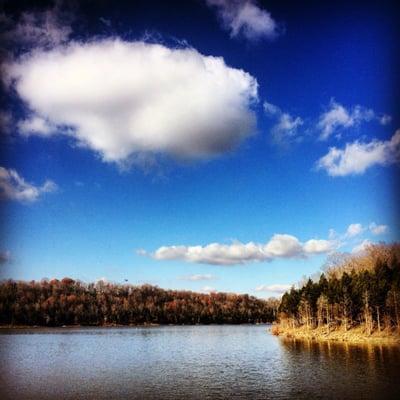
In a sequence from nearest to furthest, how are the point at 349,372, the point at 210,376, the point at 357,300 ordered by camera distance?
the point at 349,372
the point at 210,376
the point at 357,300

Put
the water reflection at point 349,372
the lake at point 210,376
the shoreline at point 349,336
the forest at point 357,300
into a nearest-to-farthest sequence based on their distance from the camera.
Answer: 1. the water reflection at point 349,372
2. the lake at point 210,376
3. the shoreline at point 349,336
4. the forest at point 357,300

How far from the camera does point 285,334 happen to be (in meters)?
98.4

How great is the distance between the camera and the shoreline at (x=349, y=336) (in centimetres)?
6334

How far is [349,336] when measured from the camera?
70.9m

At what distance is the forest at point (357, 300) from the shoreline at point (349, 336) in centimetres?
105

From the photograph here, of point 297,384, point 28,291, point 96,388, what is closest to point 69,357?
point 96,388

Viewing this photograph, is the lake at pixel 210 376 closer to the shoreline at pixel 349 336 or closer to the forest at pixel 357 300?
the shoreline at pixel 349 336

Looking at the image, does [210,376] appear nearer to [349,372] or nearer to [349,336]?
[349,372]

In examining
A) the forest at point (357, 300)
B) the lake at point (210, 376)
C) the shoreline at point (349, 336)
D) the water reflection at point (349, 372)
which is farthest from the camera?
the forest at point (357, 300)

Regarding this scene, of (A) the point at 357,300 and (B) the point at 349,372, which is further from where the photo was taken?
(A) the point at 357,300

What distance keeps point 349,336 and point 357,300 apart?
7.02 meters

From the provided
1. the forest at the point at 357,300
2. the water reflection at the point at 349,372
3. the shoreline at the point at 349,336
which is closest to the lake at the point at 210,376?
the water reflection at the point at 349,372

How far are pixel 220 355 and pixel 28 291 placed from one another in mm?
154703

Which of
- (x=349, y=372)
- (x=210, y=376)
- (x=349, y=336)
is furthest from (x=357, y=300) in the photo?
(x=210, y=376)
